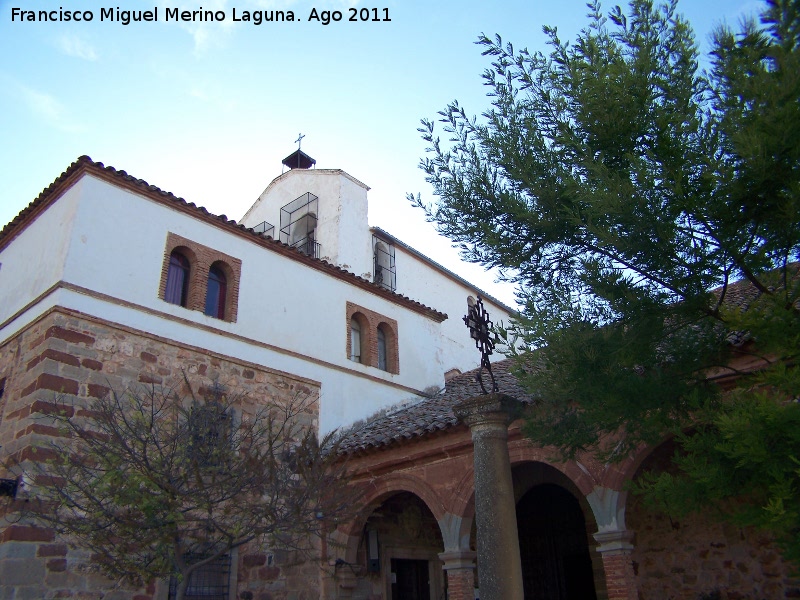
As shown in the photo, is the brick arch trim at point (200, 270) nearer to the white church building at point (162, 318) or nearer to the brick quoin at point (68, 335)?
the white church building at point (162, 318)

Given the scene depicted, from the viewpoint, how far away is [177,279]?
10.9 m

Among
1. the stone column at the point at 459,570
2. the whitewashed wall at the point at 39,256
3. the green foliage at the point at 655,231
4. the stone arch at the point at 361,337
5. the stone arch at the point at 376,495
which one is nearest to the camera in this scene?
the green foliage at the point at 655,231

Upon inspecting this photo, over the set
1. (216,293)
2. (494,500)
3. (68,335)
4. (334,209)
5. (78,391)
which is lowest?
(494,500)

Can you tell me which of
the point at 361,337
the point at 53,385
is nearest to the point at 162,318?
the point at 53,385

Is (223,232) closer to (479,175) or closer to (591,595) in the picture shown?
(479,175)

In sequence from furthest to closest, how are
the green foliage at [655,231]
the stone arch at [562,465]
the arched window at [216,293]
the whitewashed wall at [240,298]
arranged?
the arched window at [216,293] < the whitewashed wall at [240,298] < the stone arch at [562,465] < the green foliage at [655,231]

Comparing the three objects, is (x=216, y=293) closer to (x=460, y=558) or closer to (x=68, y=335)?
(x=68, y=335)

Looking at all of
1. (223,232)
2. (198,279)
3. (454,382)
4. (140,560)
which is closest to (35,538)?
(140,560)

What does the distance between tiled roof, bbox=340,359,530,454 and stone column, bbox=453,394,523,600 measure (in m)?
3.05

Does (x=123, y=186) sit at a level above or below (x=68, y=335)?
above

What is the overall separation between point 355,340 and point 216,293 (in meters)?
3.39

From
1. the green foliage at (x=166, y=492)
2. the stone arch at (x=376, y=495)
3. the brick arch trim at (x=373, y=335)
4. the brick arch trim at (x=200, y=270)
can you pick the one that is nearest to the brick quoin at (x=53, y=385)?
the green foliage at (x=166, y=492)

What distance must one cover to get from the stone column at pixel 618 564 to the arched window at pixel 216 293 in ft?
22.8

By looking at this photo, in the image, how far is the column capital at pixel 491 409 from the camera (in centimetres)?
584
